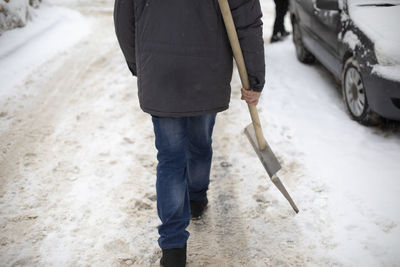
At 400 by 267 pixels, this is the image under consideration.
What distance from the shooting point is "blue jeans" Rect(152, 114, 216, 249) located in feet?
6.82

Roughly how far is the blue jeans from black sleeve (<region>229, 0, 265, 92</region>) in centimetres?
38

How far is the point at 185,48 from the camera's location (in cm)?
188

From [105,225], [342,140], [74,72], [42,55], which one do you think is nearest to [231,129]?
[342,140]

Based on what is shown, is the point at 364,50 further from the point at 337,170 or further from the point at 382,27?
the point at 337,170

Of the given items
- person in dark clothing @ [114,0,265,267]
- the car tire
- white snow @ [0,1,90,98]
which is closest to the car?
the car tire

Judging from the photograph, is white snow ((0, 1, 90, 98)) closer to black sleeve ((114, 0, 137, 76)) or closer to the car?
black sleeve ((114, 0, 137, 76))

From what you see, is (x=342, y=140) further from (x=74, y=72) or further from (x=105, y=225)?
(x=74, y=72)

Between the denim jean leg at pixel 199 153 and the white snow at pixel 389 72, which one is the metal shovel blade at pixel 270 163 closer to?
the denim jean leg at pixel 199 153

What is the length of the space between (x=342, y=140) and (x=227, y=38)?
2125mm

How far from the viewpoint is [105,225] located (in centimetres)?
269

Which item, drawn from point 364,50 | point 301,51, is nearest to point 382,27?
point 364,50

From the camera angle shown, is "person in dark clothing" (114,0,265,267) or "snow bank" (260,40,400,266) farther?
"snow bank" (260,40,400,266)

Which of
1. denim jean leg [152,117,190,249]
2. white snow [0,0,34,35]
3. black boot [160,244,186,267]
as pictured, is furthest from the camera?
white snow [0,0,34,35]

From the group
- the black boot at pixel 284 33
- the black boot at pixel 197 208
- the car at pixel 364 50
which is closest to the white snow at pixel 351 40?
the car at pixel 364 50
